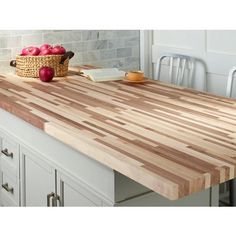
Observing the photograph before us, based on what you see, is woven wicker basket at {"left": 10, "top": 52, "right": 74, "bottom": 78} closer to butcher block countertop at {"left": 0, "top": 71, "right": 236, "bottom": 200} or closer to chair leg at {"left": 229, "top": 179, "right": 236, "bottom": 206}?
butcher block countertop at {"left": 0, "top": 71, "right": 236, "bottom": 200}

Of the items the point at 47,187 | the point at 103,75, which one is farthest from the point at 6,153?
the point at 103,75

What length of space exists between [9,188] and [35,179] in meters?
0.36

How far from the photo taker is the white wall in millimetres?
3111

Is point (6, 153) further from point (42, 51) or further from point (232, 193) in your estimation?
point (232, 193)

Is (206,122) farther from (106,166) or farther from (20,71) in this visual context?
(20,71)

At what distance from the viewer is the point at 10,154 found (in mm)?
2490

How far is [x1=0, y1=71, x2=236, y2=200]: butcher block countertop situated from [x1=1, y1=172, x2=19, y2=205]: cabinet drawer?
1.36 feet

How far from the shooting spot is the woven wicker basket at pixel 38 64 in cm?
287

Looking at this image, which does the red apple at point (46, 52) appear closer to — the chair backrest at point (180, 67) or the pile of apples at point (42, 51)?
the pile of apples at point (42, 51)

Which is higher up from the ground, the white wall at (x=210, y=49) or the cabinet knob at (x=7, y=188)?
the white wall at (x=210, y=49)

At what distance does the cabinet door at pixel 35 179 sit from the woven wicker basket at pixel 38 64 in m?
0.70

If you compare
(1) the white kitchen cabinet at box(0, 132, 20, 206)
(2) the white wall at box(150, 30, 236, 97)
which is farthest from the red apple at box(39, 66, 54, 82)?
(2) the white wall at box(150, 30, 236, 97)

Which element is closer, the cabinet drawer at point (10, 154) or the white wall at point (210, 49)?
the cabinet drawer at point (10, 154)

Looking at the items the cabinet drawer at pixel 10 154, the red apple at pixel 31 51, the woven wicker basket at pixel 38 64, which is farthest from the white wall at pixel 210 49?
the cabinet drawer at pixel 10 154
